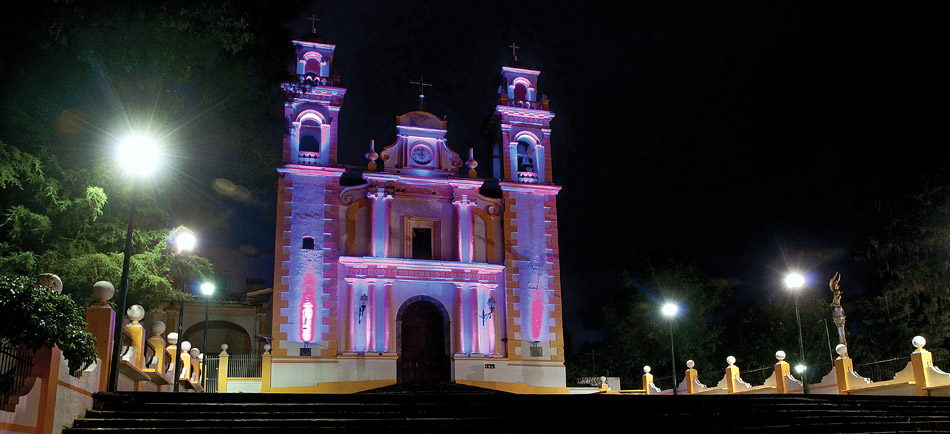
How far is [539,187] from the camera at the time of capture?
98.9 feet

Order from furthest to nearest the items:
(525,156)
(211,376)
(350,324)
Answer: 1. (525,156)
2. (211,376)
3. (350,324)

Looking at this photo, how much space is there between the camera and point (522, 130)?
31094mm

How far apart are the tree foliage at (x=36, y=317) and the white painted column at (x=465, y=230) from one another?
18518 mm

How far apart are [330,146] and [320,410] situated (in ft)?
56.4

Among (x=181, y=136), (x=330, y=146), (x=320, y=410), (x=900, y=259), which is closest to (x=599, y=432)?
(x=320, y=410)

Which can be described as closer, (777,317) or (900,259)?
(900,259)

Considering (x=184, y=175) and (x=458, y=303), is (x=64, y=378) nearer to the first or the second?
(x=184, y=175)

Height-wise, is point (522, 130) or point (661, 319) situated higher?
point (522, 130)

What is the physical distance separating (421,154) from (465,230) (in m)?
3.30

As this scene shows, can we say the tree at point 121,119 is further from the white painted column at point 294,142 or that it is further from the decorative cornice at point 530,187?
the decorative cornice at point 530,187

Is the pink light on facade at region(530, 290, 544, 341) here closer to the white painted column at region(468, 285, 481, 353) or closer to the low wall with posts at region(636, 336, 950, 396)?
the white painted column at region(468, 285, 481, 353)

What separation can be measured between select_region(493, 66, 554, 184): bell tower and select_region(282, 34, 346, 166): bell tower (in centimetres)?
625

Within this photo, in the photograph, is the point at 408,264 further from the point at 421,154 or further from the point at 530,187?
the point at 530,187

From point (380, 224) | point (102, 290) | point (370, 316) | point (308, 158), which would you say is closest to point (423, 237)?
point (380, 224)
